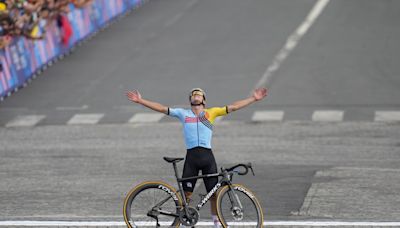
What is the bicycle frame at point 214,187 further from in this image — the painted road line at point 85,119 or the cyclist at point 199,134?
the painted road line at point 85,119

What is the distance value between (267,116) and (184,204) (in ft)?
39.3

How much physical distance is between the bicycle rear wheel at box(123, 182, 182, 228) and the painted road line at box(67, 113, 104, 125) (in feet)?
Answer: 39.0

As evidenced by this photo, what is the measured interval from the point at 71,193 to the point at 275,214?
3.89 meters

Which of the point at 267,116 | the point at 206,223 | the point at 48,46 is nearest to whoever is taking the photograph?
the point at 206,223

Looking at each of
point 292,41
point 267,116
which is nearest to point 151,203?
point 267,116

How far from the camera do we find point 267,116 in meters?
25.5

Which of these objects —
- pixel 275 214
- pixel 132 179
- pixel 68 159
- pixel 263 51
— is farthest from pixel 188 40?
pixel 275 214

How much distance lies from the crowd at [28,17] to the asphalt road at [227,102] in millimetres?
1501

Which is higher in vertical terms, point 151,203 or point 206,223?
point 151,203

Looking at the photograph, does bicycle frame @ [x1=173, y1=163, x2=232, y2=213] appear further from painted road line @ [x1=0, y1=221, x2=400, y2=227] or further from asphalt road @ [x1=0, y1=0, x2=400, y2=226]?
asphalt road @ [x1=0, y1=0, x2=400, y2=226]

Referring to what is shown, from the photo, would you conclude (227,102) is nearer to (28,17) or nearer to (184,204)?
(28,17)

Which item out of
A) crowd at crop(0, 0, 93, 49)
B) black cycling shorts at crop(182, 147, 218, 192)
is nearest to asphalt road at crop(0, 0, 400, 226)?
crowd at crop(0, 0, 93, 49)

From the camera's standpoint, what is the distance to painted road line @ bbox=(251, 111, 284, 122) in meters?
25.2

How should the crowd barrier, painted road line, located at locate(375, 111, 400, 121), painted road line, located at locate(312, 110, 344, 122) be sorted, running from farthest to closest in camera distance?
the crowd barrier → painted road line, located at locate(312, 110, 344, 122) → painted road line, located at locate(375, 111, 400, 121)
